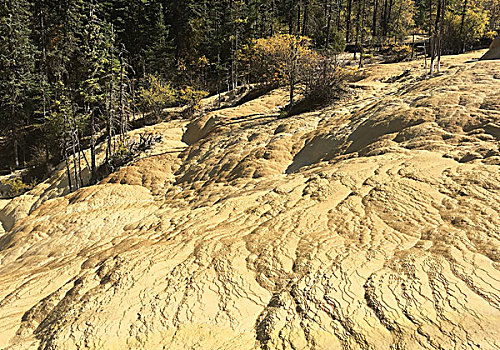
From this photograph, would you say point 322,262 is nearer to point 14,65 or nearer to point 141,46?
point 14,65

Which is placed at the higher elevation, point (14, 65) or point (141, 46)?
point (141, 46)

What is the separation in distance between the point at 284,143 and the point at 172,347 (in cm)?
803

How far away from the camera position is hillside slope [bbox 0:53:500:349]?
297cm

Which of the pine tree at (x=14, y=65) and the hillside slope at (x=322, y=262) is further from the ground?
the pine tree at (x=14, y=65)

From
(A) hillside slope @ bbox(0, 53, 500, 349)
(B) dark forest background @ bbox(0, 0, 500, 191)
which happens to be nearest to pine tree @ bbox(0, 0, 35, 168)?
(B) dark forest background @ bbox(0, 0, 500, 191)

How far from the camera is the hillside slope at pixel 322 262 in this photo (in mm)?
2967

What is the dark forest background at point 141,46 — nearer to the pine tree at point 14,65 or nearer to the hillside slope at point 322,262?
the pine tree at point 14,65

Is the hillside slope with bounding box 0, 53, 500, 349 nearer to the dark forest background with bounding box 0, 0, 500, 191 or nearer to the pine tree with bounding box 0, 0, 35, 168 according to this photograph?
the dark forest background with bounding box 0, 0, 500, 191

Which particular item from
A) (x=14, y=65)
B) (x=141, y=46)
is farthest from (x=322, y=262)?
(x=141, y=46)

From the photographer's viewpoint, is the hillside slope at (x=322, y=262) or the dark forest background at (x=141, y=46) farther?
the dark forest background at (x=141, y=46)

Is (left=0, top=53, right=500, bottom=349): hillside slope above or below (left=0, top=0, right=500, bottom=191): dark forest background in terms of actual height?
below

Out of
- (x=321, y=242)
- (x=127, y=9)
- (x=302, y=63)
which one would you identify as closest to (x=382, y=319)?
(x=321, y=242)

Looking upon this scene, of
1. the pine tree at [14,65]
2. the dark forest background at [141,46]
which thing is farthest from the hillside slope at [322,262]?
the pine tree at [14,65]

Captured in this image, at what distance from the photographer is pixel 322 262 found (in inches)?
150
